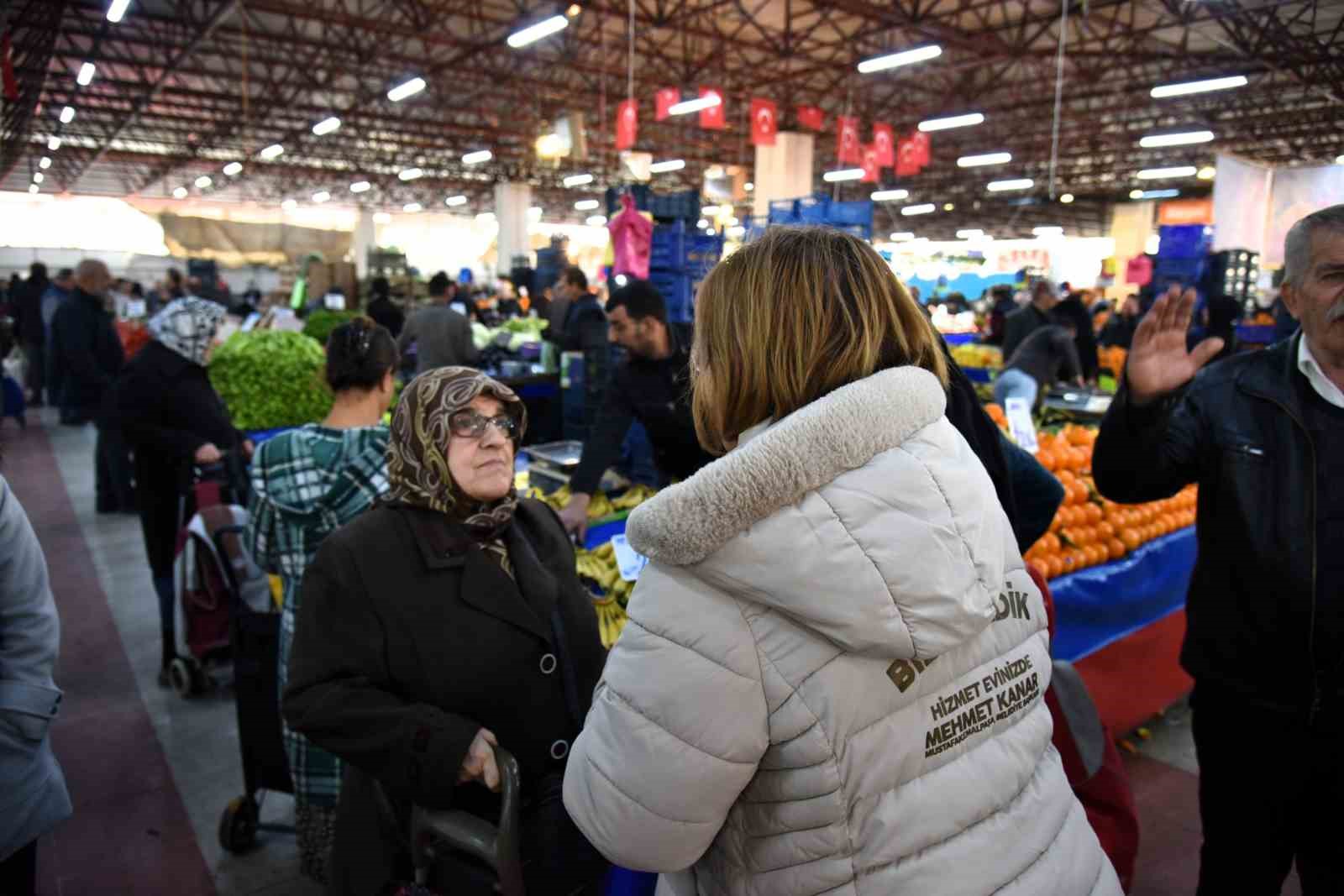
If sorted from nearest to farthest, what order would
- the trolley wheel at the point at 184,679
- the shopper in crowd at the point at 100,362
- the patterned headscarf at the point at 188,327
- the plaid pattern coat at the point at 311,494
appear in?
the plaid pattern coat at the point at 311,494
the patterned headscarf at the point at 188,327
the trolley wheel at the point at 184,679
the shopper in crowd at the point at 100,362

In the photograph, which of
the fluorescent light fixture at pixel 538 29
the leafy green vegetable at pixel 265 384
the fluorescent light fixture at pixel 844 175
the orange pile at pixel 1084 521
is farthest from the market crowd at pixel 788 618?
the fluorescent light fixture at pixel 844 175

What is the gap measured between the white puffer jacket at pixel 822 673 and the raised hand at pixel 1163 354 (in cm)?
100

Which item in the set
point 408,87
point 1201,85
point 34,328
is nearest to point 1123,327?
point 1201,85

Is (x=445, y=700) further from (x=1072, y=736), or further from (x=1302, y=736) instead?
(x=1302, y=736)

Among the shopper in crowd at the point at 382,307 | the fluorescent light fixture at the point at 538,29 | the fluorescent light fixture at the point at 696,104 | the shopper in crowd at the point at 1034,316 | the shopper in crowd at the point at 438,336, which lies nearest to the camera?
the shopper in crowd at the point at 1034,316

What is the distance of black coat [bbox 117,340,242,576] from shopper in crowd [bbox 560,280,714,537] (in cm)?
178

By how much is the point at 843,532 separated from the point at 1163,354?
1270mm

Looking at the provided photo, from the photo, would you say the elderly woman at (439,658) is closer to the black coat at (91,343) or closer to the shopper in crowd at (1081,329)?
the black coat at (91,343)

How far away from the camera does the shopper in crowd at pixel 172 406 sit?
12.7 feet

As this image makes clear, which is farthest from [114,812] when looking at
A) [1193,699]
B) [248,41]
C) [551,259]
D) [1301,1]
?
[248,41]

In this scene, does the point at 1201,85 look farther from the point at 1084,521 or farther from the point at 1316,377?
the point at 1316,377

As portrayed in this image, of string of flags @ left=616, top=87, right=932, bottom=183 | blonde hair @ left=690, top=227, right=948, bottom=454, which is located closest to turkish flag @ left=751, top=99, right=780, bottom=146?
string of flags @ left=616, top=87, right=932, bottom=183

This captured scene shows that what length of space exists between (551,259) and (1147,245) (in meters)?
23.5

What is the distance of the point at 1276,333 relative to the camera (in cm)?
1101
